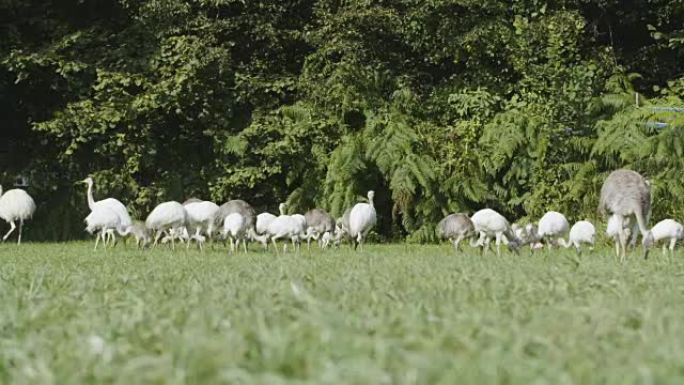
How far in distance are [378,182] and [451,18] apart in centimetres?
367

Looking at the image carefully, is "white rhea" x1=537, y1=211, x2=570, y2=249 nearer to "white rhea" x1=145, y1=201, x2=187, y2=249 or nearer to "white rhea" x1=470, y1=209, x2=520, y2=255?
"white rhea" x1=470, y1=209, x2=520, y2=255

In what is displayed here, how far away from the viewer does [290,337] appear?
107 inches

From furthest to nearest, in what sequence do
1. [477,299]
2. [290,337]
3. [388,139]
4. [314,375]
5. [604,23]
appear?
1. [604,23]
2. [388,139]
3. [477,299]
4. [290,337]
5. [314,375]

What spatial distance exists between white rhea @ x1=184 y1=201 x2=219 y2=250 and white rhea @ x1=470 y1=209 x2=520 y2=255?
3876 mm

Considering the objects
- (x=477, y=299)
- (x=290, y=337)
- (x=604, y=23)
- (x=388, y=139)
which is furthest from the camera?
(x=604, y=23)

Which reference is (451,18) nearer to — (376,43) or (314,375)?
(376,43)

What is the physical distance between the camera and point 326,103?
19938 mm

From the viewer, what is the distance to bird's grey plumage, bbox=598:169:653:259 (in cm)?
1130

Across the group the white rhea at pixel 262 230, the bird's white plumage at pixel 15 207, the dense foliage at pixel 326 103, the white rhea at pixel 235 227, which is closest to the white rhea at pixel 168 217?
the white rhea at pixel 235 227

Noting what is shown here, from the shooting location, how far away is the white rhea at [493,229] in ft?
47.8

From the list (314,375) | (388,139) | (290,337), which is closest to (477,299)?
(290,337)

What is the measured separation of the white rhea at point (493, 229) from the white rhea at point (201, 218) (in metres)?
3.88

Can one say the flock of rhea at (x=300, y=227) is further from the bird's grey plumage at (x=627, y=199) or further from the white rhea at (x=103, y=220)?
the bird's grey plumage at (x=627, y=199)

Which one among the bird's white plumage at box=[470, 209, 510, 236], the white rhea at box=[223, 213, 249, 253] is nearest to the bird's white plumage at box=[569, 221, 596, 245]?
the bird's white plumage at box=[470, 209, 510, 236]
